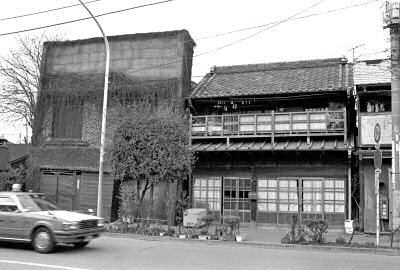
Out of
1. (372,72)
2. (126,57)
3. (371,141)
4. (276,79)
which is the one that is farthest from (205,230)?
(126,57)

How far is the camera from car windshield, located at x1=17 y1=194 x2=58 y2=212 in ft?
42.2

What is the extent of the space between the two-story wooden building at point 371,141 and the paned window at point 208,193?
6.38 meters

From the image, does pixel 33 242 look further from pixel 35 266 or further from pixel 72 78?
pixel 72 78

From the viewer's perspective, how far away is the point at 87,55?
25.0 metres

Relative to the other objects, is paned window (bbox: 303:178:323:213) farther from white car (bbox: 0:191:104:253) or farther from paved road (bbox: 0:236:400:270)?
white car (bbox: 0:191:104:253)

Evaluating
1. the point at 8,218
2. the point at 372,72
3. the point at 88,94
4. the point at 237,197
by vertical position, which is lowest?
the point at 8,218

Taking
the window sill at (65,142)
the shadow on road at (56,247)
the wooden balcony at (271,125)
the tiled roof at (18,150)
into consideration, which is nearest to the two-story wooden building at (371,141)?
the wooden balcony at (271,125)

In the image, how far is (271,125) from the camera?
2080cm

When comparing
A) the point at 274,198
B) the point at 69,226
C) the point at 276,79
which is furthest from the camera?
the point at 276,79

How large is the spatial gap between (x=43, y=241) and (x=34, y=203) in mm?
1582

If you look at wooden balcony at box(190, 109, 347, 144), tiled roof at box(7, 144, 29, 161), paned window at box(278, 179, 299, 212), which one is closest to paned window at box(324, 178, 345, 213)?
paned window at box(278, 179, 299, 212)

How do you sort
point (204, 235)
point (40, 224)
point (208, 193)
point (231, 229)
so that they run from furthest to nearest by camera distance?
point (208, 193), point (204, 235), point (231, 229), point (40, 224)

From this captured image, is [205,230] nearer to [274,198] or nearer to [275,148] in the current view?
[274,198]

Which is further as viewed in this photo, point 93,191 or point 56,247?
point 93,191
